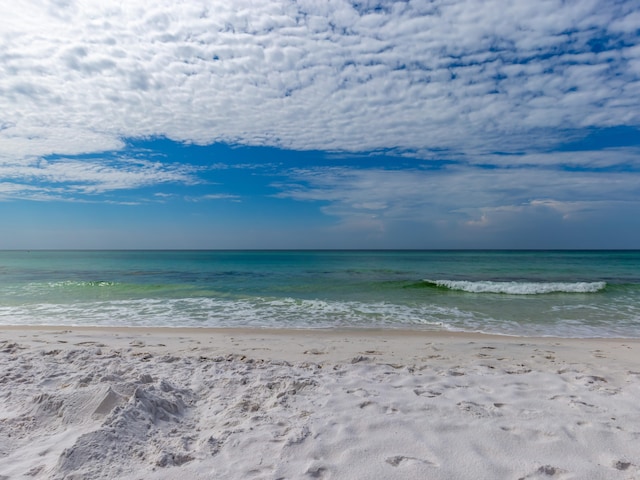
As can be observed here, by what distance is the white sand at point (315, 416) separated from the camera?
297 centimetres

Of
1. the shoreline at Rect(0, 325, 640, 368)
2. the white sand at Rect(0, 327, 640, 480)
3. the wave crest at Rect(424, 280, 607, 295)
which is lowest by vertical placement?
the wave crest at Rect(424, 280, 607, 295)

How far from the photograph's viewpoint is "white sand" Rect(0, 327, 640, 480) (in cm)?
297

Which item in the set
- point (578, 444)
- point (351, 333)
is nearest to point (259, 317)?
point (351, 333)

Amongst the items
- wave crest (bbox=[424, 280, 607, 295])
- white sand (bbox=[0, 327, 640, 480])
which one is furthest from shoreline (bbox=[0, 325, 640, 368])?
wave crest (bbox=[424, 280, 607, 295])

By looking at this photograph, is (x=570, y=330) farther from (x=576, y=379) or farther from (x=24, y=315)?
(x=24, y=315)

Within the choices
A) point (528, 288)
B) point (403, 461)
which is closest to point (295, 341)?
point (403, 461)

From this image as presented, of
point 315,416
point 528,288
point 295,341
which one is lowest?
point 528,288

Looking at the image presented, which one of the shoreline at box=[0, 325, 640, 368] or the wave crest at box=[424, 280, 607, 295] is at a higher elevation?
the shoreline at box=[0, 325, 640, 368]

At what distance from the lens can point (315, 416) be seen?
12.7ft

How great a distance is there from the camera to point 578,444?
10.8ft

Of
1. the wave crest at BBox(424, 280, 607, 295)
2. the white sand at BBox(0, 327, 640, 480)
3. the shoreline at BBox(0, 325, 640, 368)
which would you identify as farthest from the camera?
the wave crest at BBox(424, 280, 607, 295)

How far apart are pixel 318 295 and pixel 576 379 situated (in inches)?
532

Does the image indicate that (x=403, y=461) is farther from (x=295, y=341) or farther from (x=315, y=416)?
(x=295, y=341)

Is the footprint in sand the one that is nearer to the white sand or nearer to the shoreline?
the white sand
